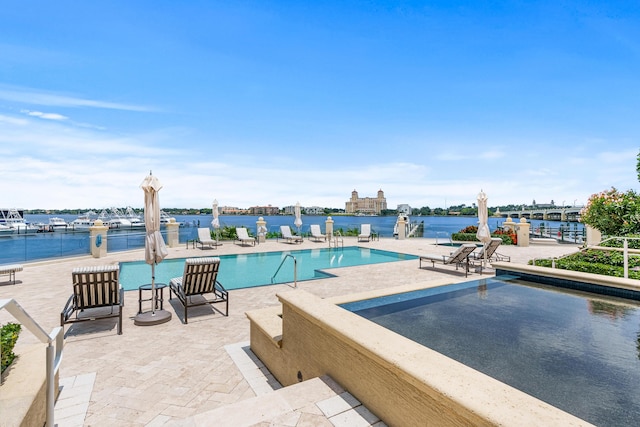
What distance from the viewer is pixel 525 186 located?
33750 millimetres

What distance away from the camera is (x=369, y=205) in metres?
97.3

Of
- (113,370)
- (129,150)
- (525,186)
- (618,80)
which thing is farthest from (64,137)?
(525,186)

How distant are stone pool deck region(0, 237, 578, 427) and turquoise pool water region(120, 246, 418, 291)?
2.12 meters

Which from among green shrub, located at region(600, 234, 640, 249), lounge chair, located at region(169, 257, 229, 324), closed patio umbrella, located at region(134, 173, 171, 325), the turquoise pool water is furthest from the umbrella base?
green shrub, located at region(600, 234, 640, 249)

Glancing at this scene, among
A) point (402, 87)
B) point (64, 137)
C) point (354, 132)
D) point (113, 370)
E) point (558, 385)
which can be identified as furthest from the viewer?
point (354, 132)

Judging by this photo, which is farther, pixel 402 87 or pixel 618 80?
pixel 402 87

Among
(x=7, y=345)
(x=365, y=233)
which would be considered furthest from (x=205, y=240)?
(x=7, y=345)

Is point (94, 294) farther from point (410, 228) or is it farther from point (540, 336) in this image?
point (410, 228)

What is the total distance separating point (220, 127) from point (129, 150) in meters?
5.12

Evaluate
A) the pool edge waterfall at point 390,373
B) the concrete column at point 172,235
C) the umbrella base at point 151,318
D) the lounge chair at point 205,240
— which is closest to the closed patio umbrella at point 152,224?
the umbrella base at point 151,318

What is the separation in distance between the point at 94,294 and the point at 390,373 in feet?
17.7

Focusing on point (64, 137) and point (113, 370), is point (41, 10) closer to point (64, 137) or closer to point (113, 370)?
point (64, 137)

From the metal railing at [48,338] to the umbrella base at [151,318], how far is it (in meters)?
3.40

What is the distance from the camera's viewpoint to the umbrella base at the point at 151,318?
554 cm
